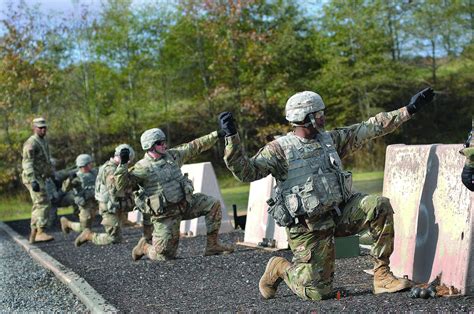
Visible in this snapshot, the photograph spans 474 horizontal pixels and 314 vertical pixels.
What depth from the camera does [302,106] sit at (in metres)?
7.99

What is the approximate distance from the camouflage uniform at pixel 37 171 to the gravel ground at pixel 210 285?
2.84 metres

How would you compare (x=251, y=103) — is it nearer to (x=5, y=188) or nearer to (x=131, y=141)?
(x=131, y=141)

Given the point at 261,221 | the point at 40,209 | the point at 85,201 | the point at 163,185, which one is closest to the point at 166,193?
the point at 163,185

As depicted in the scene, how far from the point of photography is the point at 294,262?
26.3 feet

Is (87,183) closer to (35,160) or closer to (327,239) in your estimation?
(35,160)

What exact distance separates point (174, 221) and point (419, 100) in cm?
484

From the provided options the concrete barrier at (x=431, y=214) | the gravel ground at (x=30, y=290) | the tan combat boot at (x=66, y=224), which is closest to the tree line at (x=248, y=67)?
the tan combat boot at (x=66, y=224)

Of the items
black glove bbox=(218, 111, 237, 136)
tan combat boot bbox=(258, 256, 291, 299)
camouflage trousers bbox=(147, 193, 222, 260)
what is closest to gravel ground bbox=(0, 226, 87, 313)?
camouflage trousers bbox=(147, 193, 222, 260)

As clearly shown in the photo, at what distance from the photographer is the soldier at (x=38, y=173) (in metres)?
17.2

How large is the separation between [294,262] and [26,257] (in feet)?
26.9

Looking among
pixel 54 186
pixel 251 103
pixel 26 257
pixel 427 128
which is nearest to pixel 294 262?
pixel 26 257

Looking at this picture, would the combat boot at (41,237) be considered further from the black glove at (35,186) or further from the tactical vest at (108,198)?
the tactical vest at (108,198)

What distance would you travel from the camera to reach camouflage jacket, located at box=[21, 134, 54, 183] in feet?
56.2

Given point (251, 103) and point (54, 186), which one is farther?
point (251, 103)
